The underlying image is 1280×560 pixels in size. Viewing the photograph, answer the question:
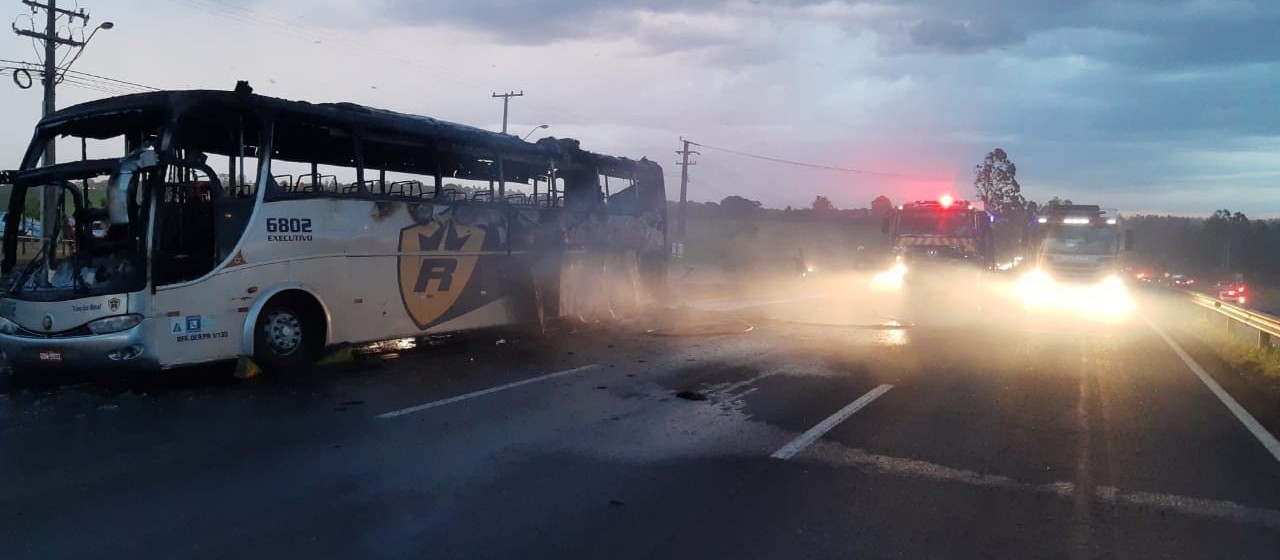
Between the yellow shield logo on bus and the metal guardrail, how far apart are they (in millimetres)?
12857

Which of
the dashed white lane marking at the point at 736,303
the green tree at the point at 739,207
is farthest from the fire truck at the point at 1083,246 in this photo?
the green tree at the point at 739,207

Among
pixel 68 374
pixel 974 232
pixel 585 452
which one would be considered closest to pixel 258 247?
pixel 68 374

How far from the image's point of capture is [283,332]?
33.9ft

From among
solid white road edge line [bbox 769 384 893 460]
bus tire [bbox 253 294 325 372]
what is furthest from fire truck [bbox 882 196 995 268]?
bus tire [bbox 253 294 325 372]

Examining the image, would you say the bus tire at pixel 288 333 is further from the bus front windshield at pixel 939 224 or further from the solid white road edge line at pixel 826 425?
the bus front windshield at pixel 939 224

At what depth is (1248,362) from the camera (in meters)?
13.4

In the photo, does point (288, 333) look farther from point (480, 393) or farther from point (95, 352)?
point (480, 393)

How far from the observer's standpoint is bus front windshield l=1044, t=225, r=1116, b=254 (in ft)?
85.8

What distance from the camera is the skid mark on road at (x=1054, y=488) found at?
5516mm

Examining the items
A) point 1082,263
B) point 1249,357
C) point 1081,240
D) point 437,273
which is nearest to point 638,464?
point 437,273

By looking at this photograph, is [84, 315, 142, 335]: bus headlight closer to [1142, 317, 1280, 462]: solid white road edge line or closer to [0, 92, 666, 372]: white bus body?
[0, 92, 666, 372]: white bus body

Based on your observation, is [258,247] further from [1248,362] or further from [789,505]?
[1248,362]

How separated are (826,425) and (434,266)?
669 centimetres

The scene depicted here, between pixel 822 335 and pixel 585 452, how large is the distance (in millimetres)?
9138
